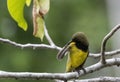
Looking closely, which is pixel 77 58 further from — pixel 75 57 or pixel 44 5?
pixel 44 5

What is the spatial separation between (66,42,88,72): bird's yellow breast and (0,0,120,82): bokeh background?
214 inches

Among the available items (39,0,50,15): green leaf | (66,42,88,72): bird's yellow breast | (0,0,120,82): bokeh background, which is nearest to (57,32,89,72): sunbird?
(66,42,88,72): bird's yellow breast

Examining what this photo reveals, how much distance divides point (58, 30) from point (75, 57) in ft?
25.7

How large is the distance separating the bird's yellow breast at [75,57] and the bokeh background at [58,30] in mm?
5424

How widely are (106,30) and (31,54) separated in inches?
64.2

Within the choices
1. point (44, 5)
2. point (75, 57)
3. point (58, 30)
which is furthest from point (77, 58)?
point (58, 30)

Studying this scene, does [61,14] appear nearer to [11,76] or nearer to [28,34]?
[28,34]

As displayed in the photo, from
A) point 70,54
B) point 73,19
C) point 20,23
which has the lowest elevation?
point 73,19

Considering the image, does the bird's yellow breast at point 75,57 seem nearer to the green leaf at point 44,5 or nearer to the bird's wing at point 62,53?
the bird's wing at point 62,53

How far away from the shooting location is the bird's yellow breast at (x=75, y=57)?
1896mm

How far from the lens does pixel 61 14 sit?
10.1m

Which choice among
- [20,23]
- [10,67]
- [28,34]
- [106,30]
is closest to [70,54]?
[20,23]

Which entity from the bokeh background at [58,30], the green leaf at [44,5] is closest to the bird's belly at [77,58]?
the green leaf at [44,5]

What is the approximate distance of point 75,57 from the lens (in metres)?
1.91
